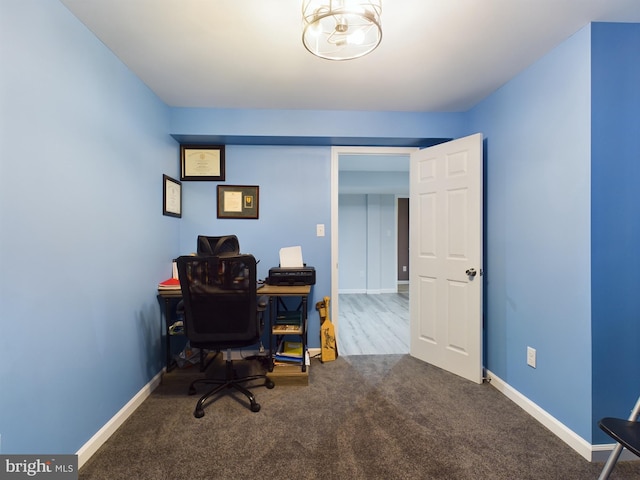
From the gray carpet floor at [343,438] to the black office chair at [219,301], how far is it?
0.70 feet

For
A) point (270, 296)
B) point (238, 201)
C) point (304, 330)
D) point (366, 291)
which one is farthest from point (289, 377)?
point (366, 291)

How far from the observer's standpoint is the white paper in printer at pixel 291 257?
8.29 feet

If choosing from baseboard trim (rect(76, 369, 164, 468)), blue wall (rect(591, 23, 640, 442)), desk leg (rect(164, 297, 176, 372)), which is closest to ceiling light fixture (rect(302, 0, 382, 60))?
blue wall (rect(591, 23, 640, 442))

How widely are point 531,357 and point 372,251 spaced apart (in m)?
3.94

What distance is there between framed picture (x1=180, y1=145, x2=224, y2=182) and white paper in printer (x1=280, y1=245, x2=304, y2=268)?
0.96 meters

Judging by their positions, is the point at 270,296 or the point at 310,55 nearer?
the point at 310,55

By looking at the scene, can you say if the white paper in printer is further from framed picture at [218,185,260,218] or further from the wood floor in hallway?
the wood floor in hallway

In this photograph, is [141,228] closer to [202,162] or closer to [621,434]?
[202,162]

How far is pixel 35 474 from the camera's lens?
115 cm

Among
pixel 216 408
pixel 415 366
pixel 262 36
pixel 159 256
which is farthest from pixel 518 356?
pixel 159 256

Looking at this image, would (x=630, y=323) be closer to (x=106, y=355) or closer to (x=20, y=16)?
(x=106, y=355)

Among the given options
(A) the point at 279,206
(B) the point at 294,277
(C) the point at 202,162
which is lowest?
(B) the point at 294,277

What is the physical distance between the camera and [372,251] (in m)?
5.71

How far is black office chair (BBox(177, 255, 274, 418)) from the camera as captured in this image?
171 cm
